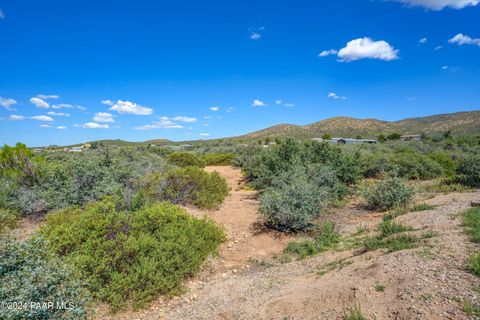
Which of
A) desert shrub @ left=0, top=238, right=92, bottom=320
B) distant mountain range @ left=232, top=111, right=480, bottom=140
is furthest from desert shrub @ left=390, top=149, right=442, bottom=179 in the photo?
distant mountain range @ left=232, top=111, right=480, bottom=140

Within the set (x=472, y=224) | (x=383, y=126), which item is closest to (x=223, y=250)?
(x=472, y=224)

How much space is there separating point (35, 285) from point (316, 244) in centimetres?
570

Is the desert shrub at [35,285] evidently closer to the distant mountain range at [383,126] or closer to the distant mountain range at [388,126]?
the distant mountain range at [383,126]

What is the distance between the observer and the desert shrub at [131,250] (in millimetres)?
4668

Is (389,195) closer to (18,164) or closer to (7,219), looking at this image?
(7,219)

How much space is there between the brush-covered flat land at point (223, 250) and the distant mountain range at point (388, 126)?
5548cm

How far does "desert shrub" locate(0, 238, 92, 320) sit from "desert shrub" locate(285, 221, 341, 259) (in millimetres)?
4693

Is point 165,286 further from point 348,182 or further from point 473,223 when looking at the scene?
point 348,182

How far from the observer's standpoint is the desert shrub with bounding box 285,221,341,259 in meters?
6.46

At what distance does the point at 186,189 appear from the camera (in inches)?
426

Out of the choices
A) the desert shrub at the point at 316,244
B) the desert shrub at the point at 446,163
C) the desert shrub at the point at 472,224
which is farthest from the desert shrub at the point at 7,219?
the desert shrub at the point at 446,163

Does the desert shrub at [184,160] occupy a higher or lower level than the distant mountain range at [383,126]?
lower

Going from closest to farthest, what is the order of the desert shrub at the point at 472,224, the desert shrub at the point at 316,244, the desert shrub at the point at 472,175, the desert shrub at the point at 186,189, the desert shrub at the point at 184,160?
the desert shrub at the point at 472,224 < the desert shrub at the point at 316,244 < the desert shrub at the point at 186,189 < the desert shrub at the point at 472,175 < the desert shrub at the point at 184,160

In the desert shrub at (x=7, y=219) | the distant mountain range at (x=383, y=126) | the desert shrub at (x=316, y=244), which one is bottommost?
the desert shrub at (x=316, y=244)
